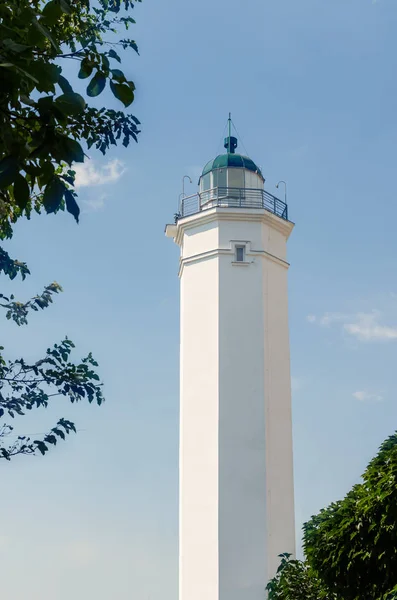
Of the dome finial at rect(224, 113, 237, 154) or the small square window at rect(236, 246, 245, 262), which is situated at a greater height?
the dome finial at rect(224, 113, 237, 154)

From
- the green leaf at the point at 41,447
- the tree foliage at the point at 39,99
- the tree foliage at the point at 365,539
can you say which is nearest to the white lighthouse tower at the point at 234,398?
the tree foliage at the point at 365,539

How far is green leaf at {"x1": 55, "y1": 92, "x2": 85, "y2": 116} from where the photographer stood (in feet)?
11.7

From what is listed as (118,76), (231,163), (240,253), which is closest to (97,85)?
(118,76)

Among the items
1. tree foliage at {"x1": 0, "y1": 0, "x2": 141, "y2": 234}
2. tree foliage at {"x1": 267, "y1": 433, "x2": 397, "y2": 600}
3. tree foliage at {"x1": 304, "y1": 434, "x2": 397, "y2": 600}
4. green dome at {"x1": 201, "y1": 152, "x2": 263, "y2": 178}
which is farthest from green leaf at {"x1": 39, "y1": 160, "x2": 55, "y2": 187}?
green dome at {"x1": 201, "y1": 152, "x2": 263, "y2": 178}

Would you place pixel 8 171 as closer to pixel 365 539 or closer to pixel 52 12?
pixel 52 12

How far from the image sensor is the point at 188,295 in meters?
26.5

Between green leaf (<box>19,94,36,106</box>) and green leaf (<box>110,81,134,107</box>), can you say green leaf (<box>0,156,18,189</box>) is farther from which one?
green leaf (<box>110,81,134,107</box>)

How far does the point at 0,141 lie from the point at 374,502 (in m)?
11.1

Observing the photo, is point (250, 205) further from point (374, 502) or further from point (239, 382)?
point (374, 502)

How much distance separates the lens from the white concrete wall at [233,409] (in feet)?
75.9

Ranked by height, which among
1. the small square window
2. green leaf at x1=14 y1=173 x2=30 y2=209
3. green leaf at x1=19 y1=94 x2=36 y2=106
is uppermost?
Answer: the small square window

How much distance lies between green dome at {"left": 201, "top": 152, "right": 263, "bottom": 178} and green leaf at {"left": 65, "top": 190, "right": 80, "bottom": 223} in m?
25.1

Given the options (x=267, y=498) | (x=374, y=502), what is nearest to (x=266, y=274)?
(x=267, y=498)

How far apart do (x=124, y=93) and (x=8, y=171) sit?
885 mm
